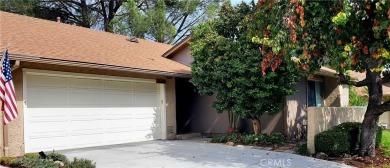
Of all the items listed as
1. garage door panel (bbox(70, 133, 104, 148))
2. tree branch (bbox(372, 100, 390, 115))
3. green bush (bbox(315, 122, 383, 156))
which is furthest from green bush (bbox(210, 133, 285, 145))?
garage door panel (bbox(70, 133, 104, 148))

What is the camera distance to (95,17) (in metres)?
27.0

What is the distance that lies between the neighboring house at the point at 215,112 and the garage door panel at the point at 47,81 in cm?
613

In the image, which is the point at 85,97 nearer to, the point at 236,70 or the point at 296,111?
the point at 236,70

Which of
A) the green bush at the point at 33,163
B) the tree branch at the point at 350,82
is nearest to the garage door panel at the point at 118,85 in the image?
the green bush at the point at 33,163

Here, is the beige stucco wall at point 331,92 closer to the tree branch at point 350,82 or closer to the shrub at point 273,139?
the shrub at point 273,139

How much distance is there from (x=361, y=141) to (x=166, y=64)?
26.1 ft

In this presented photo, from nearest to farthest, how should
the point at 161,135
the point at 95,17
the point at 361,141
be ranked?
the point at 361,141 → the point at 161,135 → the point at 95,17

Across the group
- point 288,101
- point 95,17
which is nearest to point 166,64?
point 288,101

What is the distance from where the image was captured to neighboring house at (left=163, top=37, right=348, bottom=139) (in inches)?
604

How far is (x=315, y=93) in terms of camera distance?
1831 cm

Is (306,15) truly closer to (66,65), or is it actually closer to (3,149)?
(66,65)

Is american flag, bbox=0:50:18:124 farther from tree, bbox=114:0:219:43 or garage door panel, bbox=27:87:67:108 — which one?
tree, bbox=114:0:219:43

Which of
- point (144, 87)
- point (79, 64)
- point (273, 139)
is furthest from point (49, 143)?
point (273, 139)

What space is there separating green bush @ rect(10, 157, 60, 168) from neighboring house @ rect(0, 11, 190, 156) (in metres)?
2.32
